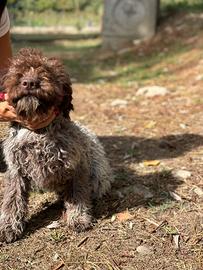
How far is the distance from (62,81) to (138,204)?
4.56 ft

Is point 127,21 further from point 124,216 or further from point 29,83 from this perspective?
point 29,83

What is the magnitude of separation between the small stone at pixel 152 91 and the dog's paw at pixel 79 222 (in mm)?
4202

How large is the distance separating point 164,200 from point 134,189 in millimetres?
316

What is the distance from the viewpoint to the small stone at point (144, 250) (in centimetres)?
382

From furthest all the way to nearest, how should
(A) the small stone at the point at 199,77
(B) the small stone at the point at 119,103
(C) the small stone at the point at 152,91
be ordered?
(A) the small stone at the point at 199,77
(C) the small stone at the point at 152,91
(B) the small stone at the point at 119,103

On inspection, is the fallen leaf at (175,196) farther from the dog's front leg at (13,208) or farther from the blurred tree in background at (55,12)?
the blurred tree in background at (55,12)

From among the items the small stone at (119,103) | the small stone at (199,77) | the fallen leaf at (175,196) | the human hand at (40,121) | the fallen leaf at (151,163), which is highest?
the human hand at (40,121)

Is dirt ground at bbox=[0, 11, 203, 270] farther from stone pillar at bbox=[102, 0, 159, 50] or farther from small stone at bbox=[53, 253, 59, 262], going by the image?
stone pillar at bbox=[102, 0, 159, 50]

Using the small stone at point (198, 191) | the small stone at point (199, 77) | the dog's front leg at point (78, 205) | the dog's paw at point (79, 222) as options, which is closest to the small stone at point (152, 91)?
the small stone at point (199, 77)

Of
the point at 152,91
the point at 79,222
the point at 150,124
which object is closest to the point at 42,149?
the point at 79,222

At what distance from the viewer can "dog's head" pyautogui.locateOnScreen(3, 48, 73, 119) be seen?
353 centimetres

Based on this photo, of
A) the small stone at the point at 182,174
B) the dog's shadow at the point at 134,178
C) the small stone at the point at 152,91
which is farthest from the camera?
the small stone at the point at 152,91

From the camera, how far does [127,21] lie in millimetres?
12125

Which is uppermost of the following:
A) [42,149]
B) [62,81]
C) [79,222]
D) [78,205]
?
[62,81]
